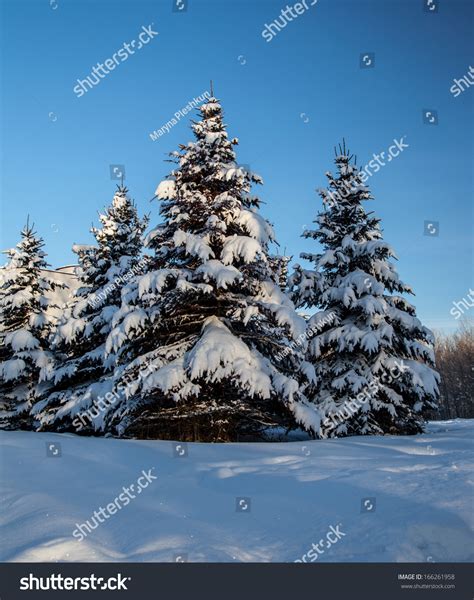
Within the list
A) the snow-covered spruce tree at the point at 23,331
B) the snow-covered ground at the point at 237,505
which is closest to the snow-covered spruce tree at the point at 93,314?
the snow-covered spruce tree at the point at 23,331

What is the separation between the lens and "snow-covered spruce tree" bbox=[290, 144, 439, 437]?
44.1ft

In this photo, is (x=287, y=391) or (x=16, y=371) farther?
(x=16, y=371)

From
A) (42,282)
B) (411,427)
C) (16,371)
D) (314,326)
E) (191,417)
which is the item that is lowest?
(411,427)

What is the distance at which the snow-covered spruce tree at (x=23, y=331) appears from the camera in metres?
18.2

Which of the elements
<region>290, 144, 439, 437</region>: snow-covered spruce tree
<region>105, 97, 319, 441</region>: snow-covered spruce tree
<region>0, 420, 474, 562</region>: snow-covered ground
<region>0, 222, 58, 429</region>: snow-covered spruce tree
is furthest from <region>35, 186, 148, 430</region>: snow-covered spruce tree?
<region>0, 420, 474, 562</region>: snow-covered ground

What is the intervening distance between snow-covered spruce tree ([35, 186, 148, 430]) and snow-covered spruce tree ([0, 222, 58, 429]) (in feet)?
4.66

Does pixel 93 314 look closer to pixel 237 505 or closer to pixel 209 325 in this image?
pixel 209 325

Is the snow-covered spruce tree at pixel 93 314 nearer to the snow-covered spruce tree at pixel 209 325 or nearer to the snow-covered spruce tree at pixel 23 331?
the snow-covered spruce tree at pixel 23 331

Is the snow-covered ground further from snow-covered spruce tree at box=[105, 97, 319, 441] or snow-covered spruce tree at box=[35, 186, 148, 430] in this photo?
snow-covered spruce tree at box=[35, 186, 148, 430]

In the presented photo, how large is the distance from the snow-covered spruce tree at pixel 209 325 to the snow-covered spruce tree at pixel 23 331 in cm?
832

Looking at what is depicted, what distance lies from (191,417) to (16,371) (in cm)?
1118
